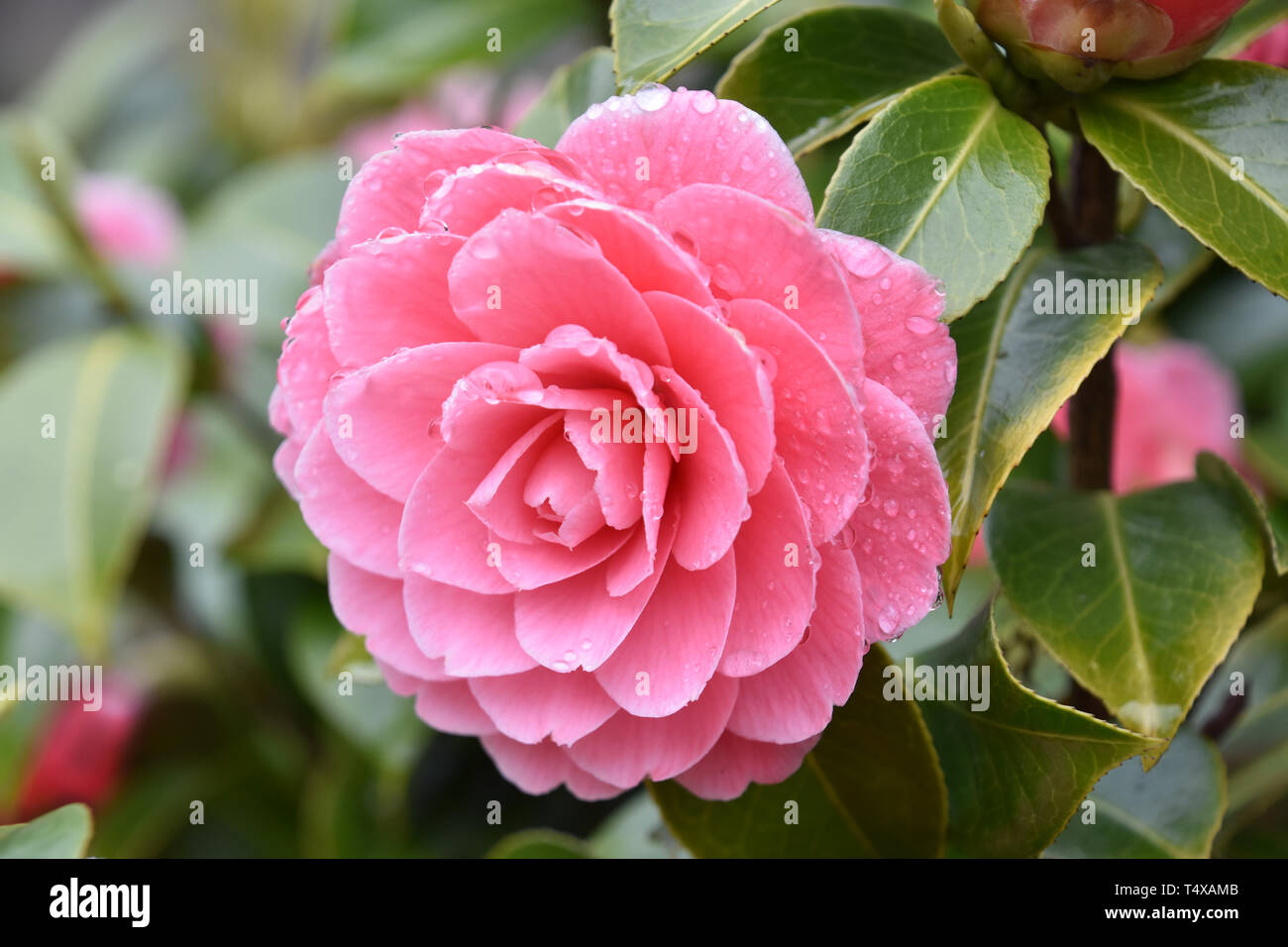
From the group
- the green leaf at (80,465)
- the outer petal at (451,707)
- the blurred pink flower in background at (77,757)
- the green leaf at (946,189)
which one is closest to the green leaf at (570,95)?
the green leaf at (946,189)

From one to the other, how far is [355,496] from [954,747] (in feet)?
1.12

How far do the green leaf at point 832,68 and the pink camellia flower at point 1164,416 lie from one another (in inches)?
15.8

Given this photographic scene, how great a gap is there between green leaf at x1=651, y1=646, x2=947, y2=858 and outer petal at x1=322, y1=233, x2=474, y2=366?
262mm

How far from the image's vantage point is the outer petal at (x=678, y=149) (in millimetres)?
458

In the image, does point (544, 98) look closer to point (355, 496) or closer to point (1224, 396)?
point (355, 496)

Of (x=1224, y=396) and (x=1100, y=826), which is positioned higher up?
(x=1224, y=396)

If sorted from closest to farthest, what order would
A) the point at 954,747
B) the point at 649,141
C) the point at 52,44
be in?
1. the point at 649,141
2. the point at 954,747
3. the point at 52,44

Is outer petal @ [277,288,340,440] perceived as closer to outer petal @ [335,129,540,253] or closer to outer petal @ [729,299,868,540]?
outer petal @ [335,129,540,253]

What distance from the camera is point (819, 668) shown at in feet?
1.57

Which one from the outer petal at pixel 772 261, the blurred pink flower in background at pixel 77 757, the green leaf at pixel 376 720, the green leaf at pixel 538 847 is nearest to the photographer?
the outer petal at pixel 772 261

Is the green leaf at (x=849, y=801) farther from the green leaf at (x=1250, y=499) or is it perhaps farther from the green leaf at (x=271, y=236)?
the green leaf at (x=271, y=236)

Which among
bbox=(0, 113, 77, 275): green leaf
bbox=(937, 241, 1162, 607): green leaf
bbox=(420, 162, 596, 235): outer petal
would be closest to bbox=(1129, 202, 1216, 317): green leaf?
bbox=(937, 241, 1162, 607): green leaf
